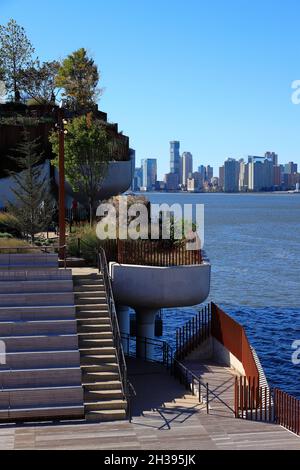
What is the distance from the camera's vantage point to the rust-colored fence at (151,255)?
77.7 ft

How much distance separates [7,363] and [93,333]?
2.87 metres

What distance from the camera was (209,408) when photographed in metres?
17.1

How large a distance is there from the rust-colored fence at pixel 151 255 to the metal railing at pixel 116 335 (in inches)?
30.2

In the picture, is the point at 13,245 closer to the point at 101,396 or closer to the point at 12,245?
the point at 12,245

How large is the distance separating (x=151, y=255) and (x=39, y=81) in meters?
38.8

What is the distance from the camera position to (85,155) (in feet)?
104

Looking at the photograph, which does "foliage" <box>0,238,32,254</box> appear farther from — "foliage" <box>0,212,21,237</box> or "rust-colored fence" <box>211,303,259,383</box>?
"rust-colored fence" <box>211,303,259,383</box>

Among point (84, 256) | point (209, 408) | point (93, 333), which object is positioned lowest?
point (209, 408)

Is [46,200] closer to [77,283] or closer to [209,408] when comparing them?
[77,283]

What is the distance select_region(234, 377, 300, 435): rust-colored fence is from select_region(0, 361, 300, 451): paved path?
0.41 m

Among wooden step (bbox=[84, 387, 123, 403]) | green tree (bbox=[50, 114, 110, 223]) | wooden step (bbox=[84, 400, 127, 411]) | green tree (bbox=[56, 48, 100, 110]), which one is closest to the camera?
wooden step (bbox=[84, 400, 127, 411])

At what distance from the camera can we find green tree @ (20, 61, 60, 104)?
5831 cm

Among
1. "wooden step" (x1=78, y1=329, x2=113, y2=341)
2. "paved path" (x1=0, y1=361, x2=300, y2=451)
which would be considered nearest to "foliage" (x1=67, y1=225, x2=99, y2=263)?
"wooden step" (x1=78, y1=329, x2=113, y2=341)
